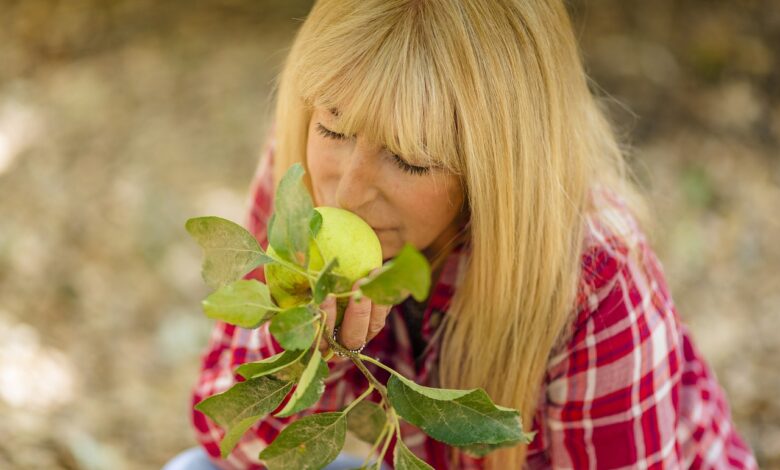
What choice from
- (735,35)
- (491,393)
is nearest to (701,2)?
(735,35)

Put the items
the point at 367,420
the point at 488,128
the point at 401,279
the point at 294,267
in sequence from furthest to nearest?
the point at 367,420
the point at 488,128
the point at 294,267
the point at 401,279

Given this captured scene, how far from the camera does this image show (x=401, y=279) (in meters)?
0.75

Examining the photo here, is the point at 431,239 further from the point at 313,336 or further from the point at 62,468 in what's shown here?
the point at 62,468

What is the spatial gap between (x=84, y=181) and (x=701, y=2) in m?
2.40

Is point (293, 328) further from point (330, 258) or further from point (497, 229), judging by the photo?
point (497, 229)

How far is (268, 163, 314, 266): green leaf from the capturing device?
0.83 metres

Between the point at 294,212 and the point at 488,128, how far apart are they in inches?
11.5

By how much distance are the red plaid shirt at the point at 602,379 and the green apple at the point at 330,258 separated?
27 cm

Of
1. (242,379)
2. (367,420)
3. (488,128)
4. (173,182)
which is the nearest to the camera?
(488,128)

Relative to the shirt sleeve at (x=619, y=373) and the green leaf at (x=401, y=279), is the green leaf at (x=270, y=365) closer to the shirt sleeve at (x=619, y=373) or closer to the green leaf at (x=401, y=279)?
the green leaf at (x=401, y=279)

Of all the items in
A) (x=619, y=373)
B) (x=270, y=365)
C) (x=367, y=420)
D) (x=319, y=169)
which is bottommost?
(x=619, y=373)

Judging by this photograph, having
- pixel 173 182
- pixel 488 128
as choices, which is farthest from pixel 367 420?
pixel 173 182

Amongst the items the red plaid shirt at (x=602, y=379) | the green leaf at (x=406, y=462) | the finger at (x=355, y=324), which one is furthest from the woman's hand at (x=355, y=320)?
the red plaid shirt at (x=602, y=379)

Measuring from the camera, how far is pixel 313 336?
83cm
